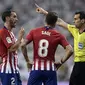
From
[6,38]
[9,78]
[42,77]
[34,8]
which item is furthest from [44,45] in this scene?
[34,8]

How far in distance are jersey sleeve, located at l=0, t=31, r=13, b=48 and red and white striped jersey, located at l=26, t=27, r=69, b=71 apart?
32 cm

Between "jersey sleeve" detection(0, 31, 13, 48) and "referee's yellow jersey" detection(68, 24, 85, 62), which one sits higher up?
"jersey sleeve" detection(0, 31, 13, 48)

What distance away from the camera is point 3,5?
1636 cm

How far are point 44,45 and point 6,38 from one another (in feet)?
2.17

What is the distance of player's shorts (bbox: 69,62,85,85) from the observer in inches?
329

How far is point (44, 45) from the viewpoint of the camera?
25.1ft

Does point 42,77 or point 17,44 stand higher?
point 17,44

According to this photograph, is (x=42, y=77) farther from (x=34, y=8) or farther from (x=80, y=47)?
(x=34, y=8)

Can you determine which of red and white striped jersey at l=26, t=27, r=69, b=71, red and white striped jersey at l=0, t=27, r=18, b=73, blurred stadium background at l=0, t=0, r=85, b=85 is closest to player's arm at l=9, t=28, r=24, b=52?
red and white striped jersey at l=0, t=27, r=18, b=73

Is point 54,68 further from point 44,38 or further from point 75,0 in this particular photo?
point 75,0

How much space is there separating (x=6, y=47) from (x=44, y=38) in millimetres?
664

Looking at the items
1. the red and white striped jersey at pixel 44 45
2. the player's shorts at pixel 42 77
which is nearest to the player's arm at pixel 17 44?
the red and white striped jersey at pixel 44 45

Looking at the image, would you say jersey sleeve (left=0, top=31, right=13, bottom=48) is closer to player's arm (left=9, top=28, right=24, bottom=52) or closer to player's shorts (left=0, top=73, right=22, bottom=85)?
player's arm (left=9, top=28, right=24, bottom=52)

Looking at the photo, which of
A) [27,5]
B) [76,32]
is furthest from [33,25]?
[76,32]
